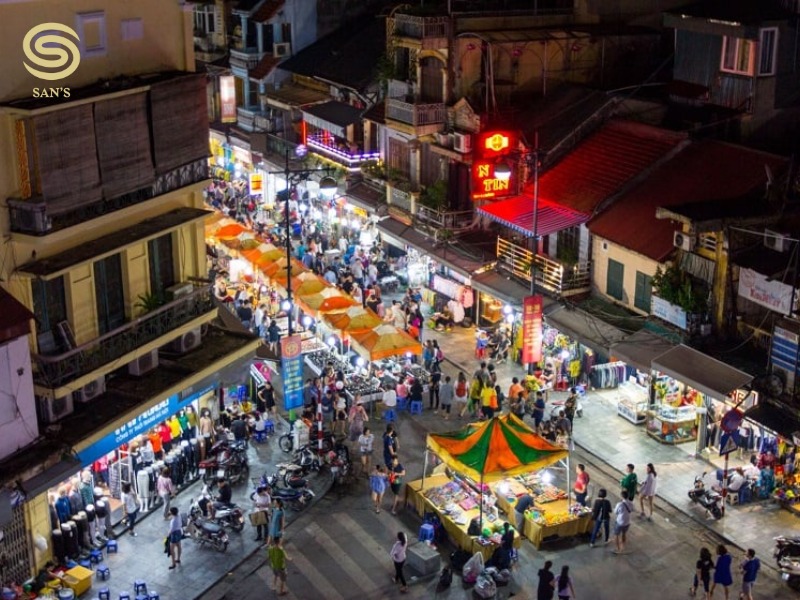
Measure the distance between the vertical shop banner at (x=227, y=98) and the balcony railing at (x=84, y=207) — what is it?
28.8 metres

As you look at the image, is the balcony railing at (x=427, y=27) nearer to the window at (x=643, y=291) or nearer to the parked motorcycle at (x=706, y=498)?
the window at (x=643, y=291)

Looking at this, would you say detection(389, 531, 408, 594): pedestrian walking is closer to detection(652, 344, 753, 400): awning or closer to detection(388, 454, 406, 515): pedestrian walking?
detection(388, 454, 406, 515): pedestrian walking

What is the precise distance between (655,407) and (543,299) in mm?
5264

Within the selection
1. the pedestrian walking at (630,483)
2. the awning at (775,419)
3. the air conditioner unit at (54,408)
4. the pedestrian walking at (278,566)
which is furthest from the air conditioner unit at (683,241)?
the air conditioner unit at (54,408)

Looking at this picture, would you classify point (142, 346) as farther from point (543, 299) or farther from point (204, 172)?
point (543, 299)

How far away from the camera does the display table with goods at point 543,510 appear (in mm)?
28906

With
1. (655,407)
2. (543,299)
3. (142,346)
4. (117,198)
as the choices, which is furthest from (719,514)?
(117,198)

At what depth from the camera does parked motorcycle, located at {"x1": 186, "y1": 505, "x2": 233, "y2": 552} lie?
2872cm

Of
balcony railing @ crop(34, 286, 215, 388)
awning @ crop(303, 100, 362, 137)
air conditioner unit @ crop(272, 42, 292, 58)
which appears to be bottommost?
balcony railing @ crop(34, 286, 215, 388)

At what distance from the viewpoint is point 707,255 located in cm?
3148

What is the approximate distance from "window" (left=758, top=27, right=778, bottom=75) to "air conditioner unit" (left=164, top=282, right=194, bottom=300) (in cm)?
1905

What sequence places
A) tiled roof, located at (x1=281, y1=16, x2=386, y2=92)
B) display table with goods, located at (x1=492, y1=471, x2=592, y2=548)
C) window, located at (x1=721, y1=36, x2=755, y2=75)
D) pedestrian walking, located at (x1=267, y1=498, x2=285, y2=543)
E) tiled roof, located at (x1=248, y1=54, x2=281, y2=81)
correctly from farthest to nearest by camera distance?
tiled roof, located at (x1=248, y1=54, x2=281, y2=81) < tiled roof, located at (x1=281, y1=16, x2=386, y2=92) < window, located at (x1=721, y1=36, x2=755, y2=75) < display table with goods, located at (x1=492, y1=471, x2=592, y2=548) < pedestrian walking, located at (x1=267, y1=498, x2=285, y2=543)

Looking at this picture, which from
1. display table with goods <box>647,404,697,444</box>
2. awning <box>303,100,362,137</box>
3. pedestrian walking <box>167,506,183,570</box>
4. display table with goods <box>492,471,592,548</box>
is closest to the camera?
pedestrian walking <box>167,506,183,570</box>

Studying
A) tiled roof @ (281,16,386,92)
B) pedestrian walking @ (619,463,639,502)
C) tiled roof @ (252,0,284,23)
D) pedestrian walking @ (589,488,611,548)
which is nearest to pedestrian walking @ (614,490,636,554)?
pedestrian walking @ (589,488,611,548)
